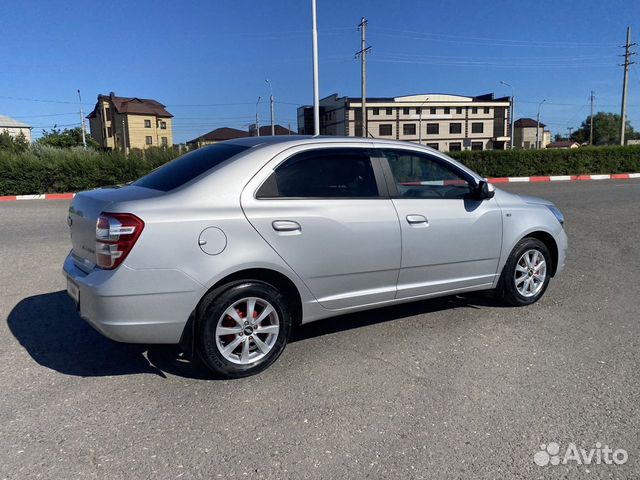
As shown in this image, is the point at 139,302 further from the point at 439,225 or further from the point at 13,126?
the point at 13,126

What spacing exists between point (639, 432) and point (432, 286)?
6.15ft

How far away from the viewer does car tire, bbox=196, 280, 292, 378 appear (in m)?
3.37

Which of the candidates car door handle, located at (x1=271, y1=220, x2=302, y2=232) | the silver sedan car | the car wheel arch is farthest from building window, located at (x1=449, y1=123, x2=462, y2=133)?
car door handle, located at (x1=271, y1=220, x2=302, y2=232)

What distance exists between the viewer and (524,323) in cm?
461

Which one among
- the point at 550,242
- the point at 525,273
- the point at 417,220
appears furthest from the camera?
the point at 550,242

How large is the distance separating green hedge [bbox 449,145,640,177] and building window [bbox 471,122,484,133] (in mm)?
59197

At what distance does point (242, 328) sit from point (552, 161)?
26.7 m

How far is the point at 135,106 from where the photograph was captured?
2975 inches

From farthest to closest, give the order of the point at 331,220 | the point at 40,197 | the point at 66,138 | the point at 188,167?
the point at 66,138, the point at 40,197, the point at 188,167, the point at 331,220

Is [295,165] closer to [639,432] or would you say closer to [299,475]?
[299,475]

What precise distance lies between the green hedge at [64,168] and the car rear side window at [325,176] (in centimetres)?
1671

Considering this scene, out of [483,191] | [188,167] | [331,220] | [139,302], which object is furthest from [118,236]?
[483,191]

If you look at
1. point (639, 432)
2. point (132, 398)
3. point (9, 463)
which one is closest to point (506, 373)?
point (639, 432)

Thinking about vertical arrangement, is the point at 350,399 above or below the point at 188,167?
below
